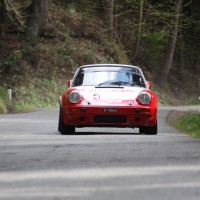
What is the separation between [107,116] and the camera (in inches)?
659

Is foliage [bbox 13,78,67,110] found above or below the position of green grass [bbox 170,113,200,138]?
below

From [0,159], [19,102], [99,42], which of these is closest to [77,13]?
[99,42]

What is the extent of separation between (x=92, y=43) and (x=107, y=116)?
118ft

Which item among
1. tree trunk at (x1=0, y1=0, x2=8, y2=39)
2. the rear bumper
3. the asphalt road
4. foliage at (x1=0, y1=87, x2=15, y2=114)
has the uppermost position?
the asphalt road

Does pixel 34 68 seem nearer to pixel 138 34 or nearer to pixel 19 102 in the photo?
pixel 19 102

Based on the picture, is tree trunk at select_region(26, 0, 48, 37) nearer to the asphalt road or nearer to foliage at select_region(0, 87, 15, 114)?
foliage at select_region(0, 87, 15, 114)

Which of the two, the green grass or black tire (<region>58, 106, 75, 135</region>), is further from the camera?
the green grass

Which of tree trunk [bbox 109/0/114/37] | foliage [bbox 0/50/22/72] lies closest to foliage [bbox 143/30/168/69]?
tree trunk [bbox 109/0/114/37]

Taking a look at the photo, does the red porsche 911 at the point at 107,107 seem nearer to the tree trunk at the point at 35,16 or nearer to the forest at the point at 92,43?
the forest at the point at 92,43

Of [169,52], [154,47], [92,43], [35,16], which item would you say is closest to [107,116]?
[35,16]

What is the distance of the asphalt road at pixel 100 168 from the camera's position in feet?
24.5

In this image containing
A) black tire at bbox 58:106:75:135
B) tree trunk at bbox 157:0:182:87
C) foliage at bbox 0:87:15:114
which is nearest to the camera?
black tire at bbox 58:106:75:135

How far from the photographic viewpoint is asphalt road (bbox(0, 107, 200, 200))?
7.45 metres

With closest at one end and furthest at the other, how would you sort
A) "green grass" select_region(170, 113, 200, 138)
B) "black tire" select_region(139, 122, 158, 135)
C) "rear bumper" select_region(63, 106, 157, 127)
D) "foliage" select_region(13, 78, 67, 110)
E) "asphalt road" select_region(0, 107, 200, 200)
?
"asphalt road" select_region(0, 107, 200, 200)
"rear bumper" select_region(63, 106, 157, 127)
"black tire" select_region(139, 122, 158, 135)
"green grass" select_region(170, 113, 200, 138)
"foliage" select_region(13, 78, 67, 110)
